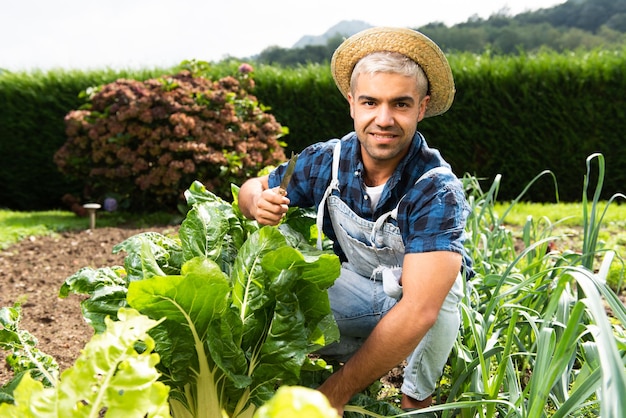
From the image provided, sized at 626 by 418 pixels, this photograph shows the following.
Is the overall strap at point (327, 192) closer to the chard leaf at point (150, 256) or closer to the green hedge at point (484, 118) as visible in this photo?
the chard leaf at point (150, 256)

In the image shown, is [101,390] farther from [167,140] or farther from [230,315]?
[167,140]

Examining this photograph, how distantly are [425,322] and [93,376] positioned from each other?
3.46 ft

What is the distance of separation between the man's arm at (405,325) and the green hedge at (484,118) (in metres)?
6.73

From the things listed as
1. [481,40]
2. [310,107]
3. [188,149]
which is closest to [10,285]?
[188,149]

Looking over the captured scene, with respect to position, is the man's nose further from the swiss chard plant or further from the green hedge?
the green hedge

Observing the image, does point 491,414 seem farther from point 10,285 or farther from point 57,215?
point 57,215

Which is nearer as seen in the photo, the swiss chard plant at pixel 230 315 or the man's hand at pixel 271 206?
the swiss chard plant at pixel 230 315

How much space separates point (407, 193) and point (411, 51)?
503 millimetres

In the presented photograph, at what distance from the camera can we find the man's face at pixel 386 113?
2066 mm

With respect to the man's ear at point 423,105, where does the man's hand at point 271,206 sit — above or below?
below

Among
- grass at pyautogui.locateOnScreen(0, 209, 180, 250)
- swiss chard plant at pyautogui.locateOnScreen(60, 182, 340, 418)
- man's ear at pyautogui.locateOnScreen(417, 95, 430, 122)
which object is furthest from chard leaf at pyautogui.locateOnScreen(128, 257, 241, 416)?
grass at pyautogui.locateOnScreen(0, 209, 180, 250)

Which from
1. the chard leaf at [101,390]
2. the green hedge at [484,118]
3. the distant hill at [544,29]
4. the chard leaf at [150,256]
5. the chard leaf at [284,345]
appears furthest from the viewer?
the distant hill at [544,29]

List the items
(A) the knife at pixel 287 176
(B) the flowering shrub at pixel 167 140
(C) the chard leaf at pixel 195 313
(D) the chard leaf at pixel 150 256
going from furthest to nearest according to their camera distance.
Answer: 1. (B) the flowering shrub at pixel 167 140
2. (A) the knife at pixel 287 176
3. (D) the chard leaf at pixel 150 256
4. (C) the chard leaf at pixel 195 313

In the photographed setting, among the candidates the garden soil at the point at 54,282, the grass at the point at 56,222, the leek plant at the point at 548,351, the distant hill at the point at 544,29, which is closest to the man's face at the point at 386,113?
the leek plant at the point at 548,351
